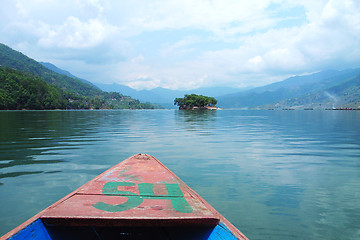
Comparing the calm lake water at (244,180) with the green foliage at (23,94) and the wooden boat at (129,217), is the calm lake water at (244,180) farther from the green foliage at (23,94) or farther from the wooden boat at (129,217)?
the green foliage at (23,94)

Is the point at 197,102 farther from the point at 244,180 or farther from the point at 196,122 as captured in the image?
the point at 244,180

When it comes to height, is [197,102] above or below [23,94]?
below

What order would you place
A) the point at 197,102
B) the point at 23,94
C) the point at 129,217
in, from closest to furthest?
the point at 129,217
the point at 23,94
the point at 197,102

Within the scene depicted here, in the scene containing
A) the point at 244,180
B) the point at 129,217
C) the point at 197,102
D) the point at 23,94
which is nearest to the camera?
the point at 129,217

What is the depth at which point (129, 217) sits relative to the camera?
11.5 feet

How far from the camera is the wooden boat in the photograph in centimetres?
348

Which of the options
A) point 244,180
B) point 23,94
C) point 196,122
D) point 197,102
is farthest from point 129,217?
point 197,102

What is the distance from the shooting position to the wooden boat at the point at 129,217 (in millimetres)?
3484

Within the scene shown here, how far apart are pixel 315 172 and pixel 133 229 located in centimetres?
845

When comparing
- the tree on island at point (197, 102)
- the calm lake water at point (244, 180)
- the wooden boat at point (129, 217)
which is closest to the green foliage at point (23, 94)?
the tree on island at point (197, 102)

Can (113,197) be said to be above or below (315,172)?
above

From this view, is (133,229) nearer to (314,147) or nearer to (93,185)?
(93,185)

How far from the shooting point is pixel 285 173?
9445 mm

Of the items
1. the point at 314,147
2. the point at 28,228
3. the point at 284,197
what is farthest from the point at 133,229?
the point at 314,147
